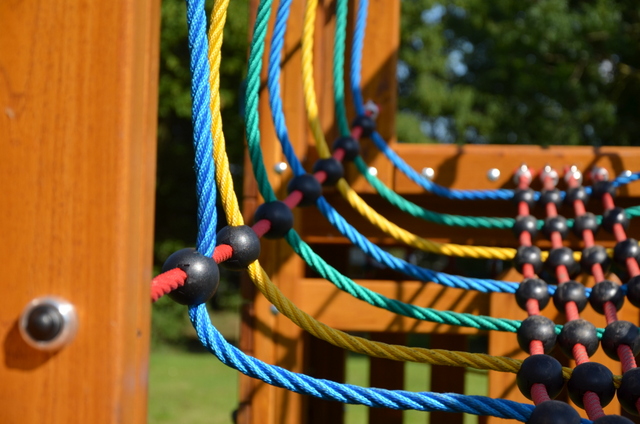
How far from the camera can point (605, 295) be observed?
1.10m

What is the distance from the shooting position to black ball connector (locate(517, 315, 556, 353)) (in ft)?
3.14

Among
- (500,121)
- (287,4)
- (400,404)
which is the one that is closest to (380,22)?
(287,4)

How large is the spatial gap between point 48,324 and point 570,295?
0.92 meters

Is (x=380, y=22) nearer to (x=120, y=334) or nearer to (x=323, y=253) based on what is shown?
(x=323, y=253)

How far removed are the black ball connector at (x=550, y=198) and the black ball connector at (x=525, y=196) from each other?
0.06 feet

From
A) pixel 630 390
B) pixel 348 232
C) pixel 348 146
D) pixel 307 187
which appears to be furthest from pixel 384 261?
pixel 630 390

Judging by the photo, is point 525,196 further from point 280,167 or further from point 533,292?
point 280,167

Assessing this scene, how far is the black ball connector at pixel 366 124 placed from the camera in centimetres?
150

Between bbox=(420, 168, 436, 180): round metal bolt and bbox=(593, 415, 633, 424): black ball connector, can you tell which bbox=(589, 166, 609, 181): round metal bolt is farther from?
bbox=(593, 415, 633, 424): black ball connector

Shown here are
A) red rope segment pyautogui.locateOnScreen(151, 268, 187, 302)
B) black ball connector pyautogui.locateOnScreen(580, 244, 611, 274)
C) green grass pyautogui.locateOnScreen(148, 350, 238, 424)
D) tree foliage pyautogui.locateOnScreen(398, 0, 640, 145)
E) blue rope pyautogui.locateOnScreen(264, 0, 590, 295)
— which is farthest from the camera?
tree foliage pyautogui.locateOnScreen(398, 0, 640, 145)

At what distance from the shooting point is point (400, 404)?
702mm

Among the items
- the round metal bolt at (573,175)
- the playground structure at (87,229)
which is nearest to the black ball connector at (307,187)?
the round metal bolt at (573,175)

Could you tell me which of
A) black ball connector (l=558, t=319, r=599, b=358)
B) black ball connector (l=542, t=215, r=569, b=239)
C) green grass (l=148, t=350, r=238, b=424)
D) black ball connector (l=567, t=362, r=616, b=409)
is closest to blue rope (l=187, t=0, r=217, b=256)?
black ball connector (l=567, t=362, r=616, b=409)

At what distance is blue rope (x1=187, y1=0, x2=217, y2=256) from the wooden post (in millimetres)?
229
